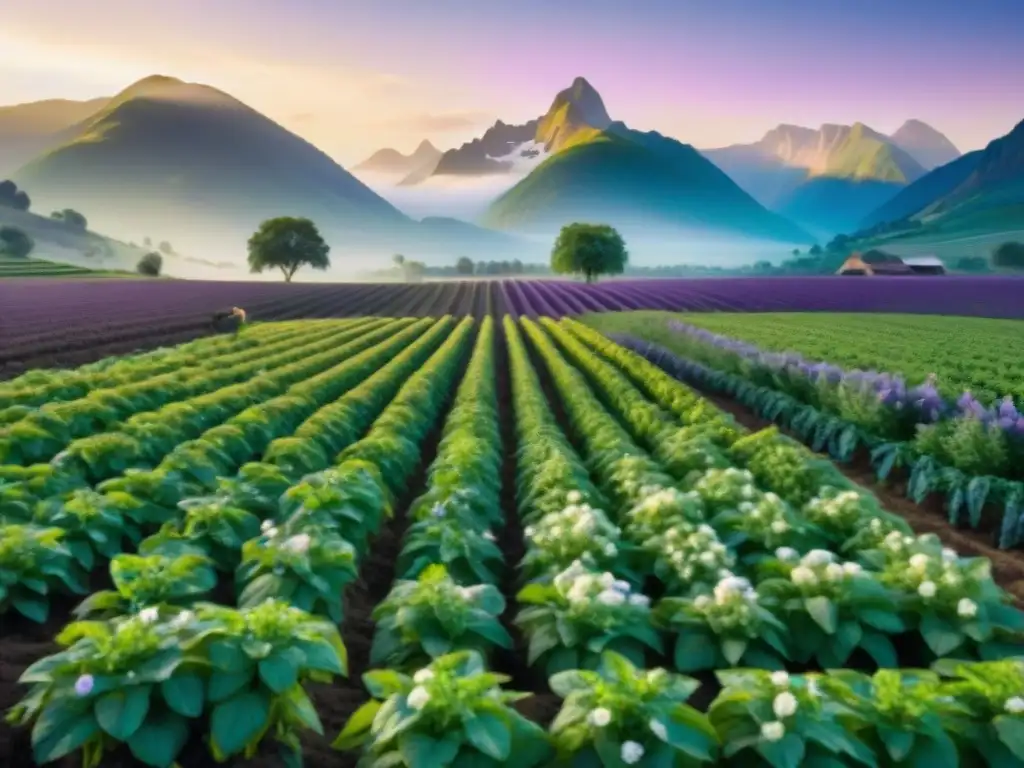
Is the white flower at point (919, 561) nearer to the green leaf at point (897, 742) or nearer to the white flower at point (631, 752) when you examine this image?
the green leaf at point (897, 742)

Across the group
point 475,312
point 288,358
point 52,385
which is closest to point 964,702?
point 52,385

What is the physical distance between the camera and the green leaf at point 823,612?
536cm

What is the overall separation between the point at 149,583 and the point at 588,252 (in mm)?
86561

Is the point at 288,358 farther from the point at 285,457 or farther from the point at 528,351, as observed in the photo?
the point at 285,457

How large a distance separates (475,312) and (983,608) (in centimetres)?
4984

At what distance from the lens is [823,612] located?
213 inches

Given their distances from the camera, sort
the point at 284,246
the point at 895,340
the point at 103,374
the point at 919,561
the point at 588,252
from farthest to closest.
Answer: the point at 284,246, the point at 588,252, the point at 895,340, the point at 103,374, the point at 919,561

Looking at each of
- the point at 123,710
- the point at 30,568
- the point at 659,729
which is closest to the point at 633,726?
the point at 659,729

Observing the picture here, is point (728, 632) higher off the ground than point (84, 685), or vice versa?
point (84, 685)

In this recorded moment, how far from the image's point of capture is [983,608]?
18.1ft

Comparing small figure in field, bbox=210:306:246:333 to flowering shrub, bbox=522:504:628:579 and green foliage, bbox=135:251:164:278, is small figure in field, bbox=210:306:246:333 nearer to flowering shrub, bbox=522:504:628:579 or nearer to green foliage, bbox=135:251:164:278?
flowering shrub, bbox=522:504:628:579

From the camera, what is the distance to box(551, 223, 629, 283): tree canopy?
89.9 meters

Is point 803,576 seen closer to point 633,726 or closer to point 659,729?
point 633,726

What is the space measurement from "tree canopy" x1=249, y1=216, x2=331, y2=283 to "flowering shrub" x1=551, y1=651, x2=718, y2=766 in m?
103
